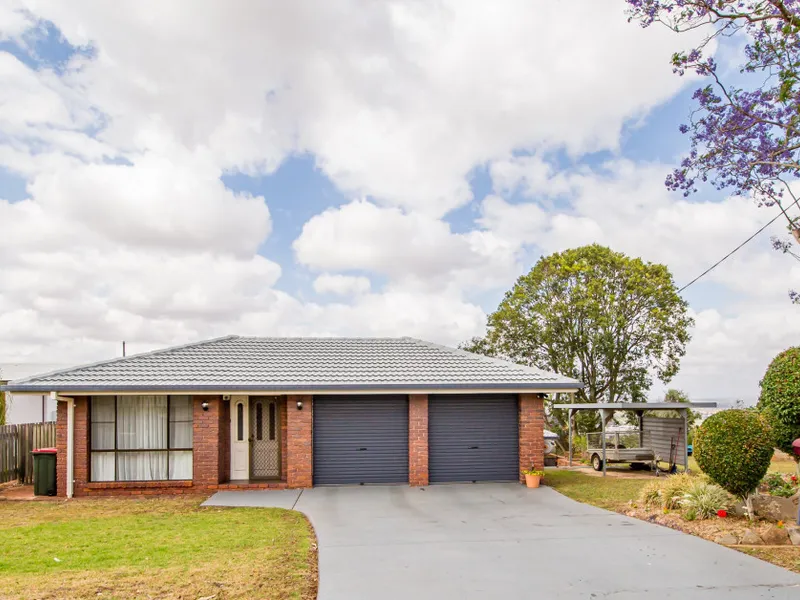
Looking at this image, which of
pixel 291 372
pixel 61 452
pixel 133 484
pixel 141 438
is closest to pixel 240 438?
pixel 291 372

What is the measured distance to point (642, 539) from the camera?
29.5 feet

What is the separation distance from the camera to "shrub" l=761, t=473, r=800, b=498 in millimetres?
12641

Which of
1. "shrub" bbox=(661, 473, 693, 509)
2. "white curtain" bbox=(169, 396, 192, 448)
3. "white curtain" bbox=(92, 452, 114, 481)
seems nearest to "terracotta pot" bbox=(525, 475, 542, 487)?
"shrub" bbox=(661, 473, 693, 509)

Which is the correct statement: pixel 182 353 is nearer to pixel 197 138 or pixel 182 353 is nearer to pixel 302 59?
pixel 197 138

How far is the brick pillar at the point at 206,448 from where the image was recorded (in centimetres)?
1404

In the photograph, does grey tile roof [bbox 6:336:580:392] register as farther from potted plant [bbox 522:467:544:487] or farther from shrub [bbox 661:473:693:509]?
shrub [bbox 661:473:693:509]

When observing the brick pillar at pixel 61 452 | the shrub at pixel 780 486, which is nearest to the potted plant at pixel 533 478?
the shrub at pixel 780 486

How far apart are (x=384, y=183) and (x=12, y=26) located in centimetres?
877

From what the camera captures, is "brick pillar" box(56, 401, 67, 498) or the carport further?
the carport

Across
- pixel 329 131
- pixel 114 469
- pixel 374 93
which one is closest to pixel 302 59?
pixel 374 93

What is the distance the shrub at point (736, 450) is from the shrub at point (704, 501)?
151 mm

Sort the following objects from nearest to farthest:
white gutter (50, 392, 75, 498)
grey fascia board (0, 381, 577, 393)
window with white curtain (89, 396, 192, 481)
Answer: grey fascia board (0, 381, 577, 393), white gutter (50, 392, 75, 498), window with white curtain (89, 396, 192, 481)

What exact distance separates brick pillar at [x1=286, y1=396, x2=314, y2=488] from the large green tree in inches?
624

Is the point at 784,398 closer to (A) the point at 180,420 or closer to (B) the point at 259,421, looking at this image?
(B) the point at 259,421
